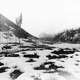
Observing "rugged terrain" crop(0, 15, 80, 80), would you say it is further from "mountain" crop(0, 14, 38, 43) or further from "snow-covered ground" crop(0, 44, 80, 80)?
"mountain" crop(0, 14, 38, 43)

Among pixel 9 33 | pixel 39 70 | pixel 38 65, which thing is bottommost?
pixel 39 70

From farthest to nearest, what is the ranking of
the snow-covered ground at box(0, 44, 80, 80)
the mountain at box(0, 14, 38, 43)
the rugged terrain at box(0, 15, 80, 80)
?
the mountain at box(0, 14, 38, 43), the rugged terrain at box(0, 15, 80, 80), the snow-covered ground at box(0, 44, 80, 80)

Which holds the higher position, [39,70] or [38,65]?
[38,65]

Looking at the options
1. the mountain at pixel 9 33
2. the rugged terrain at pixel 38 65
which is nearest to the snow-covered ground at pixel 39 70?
the rugged terrain at pixel 38 65

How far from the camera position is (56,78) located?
746 inches

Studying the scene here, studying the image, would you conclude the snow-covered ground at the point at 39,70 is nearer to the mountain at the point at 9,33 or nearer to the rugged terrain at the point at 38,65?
the rugged terrain at the point at 38,65

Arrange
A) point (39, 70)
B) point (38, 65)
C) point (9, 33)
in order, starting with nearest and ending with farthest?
point (39, 70)
point (38, 65)
point (9, 33)

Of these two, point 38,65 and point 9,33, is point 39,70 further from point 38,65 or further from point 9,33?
point 9,33

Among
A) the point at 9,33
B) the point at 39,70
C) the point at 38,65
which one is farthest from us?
the point at 9,33

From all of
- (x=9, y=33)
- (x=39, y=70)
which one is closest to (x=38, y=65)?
(x=39, y=70)

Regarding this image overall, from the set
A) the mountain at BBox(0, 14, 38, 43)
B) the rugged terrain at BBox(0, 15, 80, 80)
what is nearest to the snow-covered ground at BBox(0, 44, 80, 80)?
the rugged terrain at BBox(0, 15, 80, 80)

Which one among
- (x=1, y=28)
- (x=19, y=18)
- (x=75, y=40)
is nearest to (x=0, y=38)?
(x=19, y=18)

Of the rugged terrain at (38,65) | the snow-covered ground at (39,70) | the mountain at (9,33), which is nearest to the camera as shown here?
the snow-covered ground at (39,70)

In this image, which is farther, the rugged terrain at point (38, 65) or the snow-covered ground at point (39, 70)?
the rugged terrain at point (38, 65)
